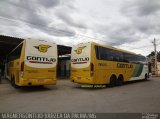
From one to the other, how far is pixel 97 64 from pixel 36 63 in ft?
13.2

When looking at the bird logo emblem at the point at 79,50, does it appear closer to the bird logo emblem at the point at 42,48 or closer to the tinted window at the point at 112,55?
the tinted window at the point at 112,55

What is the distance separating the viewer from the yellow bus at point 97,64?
12844 mm

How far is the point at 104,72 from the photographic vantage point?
13.8 meters

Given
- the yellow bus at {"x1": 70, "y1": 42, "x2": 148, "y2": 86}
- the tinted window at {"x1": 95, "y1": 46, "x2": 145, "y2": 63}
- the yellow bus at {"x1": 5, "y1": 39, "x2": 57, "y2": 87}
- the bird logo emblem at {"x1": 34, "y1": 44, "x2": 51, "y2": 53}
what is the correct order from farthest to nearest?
the tinted window at {"x1": 95, "y1": 46, "x2": 145, "y2": 63} → the yellow bus at {"x1": 70, "y1": 42, "x2": 148, "y2": 86} → the bird logo emblem at {"x1": 34, "y1": 44, "x2": 51, "y2": 53} → the yellow bus at {"x1": 5, "y1": 39, "x2": 57, "y2": 87}

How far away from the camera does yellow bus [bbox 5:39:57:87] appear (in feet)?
37.3

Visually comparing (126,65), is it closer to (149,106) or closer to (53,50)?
(53,50)

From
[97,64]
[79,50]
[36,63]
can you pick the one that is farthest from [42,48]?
[97,64]

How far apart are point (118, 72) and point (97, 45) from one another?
374 centimetres

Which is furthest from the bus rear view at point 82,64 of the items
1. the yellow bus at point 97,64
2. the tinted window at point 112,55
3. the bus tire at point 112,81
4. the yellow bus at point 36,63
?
the bus tire at point 112,81

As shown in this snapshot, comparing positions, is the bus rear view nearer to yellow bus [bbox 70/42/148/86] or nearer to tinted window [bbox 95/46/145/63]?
yellow bus [bbox 70/42/148/86]

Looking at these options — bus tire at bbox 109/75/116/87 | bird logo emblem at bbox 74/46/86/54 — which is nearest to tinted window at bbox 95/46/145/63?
bird logo emblem at bbox 74/46/86/54

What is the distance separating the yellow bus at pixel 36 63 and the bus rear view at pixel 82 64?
6.02 feet

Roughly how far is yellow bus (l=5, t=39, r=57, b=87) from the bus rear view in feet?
6.02

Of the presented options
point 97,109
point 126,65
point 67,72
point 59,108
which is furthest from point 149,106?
point 67,72
